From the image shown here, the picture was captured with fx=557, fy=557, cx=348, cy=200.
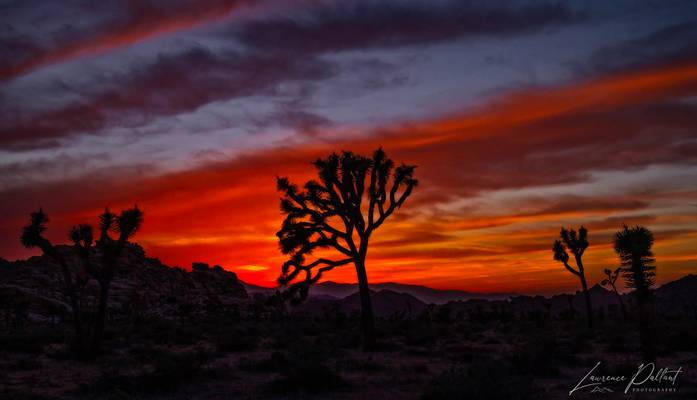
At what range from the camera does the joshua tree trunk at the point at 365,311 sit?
20922 mm

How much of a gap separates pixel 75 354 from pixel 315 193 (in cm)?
998

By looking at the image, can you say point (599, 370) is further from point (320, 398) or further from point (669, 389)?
point (320, 398)

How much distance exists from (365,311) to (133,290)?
49.8m

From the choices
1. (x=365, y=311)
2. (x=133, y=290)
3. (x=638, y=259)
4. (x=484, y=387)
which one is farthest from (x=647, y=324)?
(x=133, y=290)

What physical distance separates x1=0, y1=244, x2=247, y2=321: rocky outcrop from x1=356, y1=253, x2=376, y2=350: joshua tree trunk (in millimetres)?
22863

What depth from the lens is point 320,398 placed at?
1066 cm

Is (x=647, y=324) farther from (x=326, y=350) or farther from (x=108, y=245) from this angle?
(x=108, y=245)

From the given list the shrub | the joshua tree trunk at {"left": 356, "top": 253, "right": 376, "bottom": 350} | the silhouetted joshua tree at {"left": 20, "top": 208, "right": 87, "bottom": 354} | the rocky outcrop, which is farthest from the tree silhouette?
the rocky outcrop

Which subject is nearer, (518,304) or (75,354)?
(75,354)

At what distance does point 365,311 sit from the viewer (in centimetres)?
2169

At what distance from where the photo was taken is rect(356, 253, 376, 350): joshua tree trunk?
20.9 metres

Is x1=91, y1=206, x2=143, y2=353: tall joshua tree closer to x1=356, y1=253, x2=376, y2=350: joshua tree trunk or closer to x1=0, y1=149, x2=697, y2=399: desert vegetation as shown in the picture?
x1=0, y1=149, x2=697, y2=399: desert vegetation

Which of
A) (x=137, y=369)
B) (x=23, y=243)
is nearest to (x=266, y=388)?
(x=137, y=369)

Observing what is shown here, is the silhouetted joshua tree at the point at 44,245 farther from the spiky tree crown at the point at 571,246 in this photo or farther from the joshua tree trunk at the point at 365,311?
the spiky tree crown at the point at 571,246
